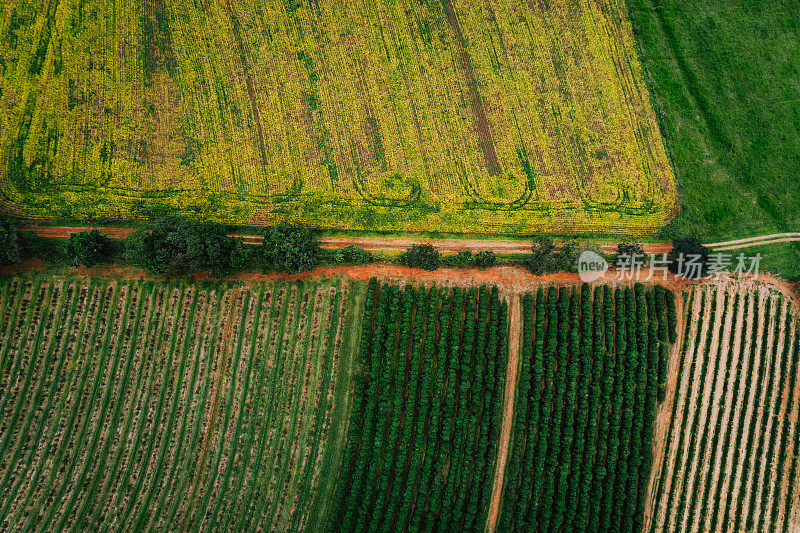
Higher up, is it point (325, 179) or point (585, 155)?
point (585, 155)

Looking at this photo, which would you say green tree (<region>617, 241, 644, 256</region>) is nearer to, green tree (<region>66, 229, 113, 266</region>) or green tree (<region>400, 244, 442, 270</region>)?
green tree (<region>400, 244, 442, 270</region>)

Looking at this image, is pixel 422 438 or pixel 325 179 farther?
pixel 325 179

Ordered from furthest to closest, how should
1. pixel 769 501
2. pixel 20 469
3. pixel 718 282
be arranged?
pixel 718 282 → pixel 769 501 → pixel 20 469

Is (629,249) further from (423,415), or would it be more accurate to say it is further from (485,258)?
(423,415)

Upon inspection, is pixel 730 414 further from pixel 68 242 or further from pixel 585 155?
pixel 68 242

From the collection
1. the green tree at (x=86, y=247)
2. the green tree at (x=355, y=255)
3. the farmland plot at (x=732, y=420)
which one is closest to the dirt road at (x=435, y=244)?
the green tree at (x=355, y=255)

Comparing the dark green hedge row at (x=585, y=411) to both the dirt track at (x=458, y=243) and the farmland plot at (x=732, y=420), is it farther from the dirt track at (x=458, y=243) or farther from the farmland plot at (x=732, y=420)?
the dirt track at (x=458, y=243)

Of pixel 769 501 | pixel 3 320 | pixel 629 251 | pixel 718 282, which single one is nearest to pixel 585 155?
pixel 629 251
